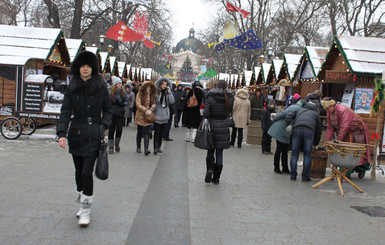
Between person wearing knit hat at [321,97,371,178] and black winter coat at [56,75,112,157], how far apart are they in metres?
4.37

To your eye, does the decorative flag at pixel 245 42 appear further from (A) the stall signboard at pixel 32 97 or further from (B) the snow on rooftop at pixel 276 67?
(A) the stall signboard at pixel 32 97

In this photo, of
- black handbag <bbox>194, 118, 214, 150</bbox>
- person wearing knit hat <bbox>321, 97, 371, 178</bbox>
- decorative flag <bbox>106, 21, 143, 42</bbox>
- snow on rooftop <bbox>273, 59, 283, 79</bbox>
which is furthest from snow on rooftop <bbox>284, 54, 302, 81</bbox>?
black handbag <bbox>194, 118, 214, 150</bbox>

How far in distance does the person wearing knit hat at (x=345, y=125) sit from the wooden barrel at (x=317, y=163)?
37 cm

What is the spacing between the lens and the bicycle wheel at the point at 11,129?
31.9ft

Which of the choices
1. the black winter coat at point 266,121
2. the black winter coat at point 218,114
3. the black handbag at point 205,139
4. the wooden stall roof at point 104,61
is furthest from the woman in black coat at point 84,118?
the wooden stall roof at point 104,61

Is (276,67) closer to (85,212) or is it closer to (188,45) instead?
(85,212)

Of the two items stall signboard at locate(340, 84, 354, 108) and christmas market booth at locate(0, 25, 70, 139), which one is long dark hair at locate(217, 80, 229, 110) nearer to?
stall signboard at locate(340, 84, 354, 108)

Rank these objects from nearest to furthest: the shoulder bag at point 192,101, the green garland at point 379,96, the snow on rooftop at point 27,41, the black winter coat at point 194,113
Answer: the green garland at point 379,96
the shoulder bag at point 192,101
the black winter coat at point 194,113
the snow on rooftop at point 27,41

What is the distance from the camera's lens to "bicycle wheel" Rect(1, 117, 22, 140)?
973 centimetres

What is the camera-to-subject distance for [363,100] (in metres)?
9.71

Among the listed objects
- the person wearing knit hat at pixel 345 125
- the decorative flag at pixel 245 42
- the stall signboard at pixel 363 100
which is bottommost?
the person wearing knit hat at pixel 345 125

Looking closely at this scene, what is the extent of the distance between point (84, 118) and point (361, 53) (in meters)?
8.06

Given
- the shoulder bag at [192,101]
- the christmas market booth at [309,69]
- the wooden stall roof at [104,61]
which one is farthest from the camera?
the wooden stall roof at [104,61]

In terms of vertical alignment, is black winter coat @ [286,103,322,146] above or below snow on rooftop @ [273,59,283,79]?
below
